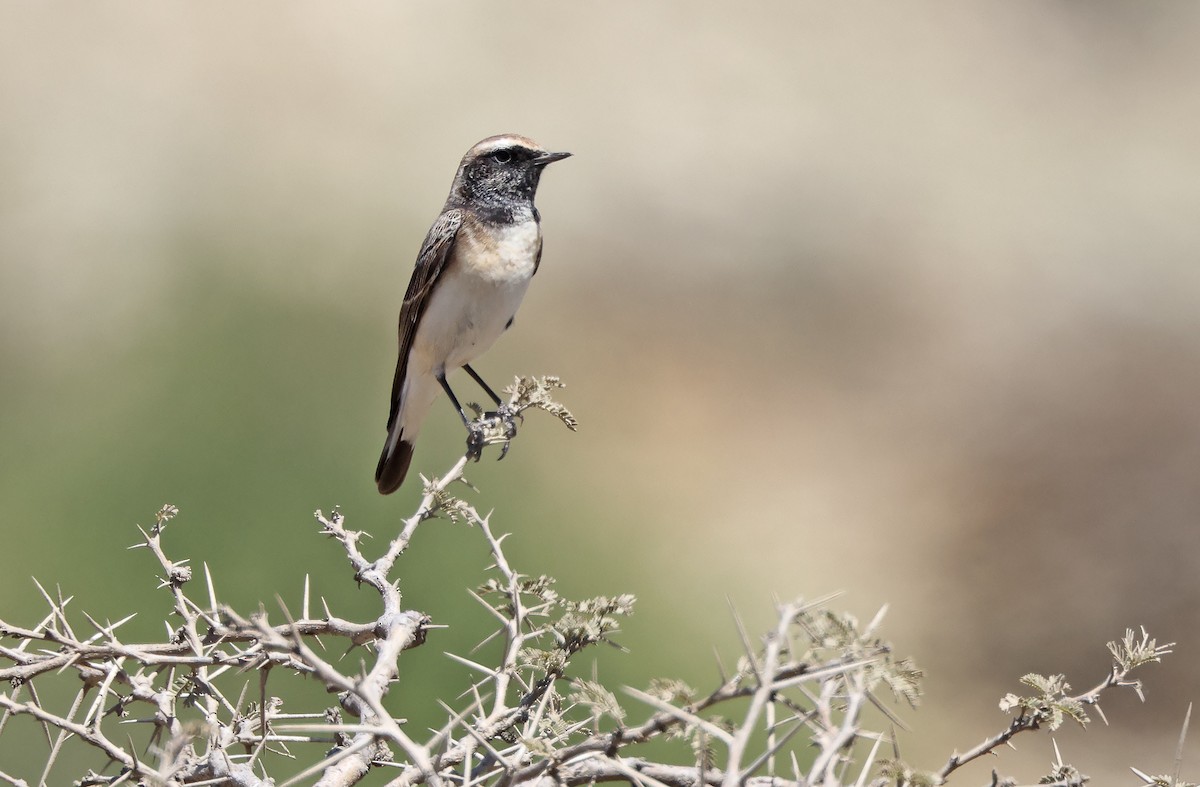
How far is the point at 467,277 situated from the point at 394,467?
0.88m

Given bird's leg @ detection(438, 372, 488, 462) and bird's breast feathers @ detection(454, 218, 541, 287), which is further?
bird's breast feathers @ detection(454, 218, 541, 287)

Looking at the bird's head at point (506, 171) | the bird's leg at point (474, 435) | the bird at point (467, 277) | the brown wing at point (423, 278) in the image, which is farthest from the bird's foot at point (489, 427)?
the bird's head at point (506, 171)

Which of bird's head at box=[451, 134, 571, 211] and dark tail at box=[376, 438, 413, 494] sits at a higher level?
bird's head at box=[451, 134, 571, 211]

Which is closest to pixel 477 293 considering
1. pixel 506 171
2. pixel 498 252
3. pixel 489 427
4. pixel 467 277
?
pixel 467 277

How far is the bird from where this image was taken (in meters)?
4.92

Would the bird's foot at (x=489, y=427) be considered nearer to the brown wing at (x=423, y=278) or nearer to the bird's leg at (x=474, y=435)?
the bird's leg at (x=474, y=435)

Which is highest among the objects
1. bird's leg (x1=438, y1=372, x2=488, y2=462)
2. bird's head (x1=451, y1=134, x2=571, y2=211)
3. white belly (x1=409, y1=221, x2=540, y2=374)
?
bird's head (x1=451, y1=134, x2=571, y2=211)

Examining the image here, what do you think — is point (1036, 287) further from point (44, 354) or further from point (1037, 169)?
point (44, 354)

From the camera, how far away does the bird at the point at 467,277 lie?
492cm

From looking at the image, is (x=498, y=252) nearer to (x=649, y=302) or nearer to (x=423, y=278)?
(x=423, y=278)

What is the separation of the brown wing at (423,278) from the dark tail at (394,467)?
12cm

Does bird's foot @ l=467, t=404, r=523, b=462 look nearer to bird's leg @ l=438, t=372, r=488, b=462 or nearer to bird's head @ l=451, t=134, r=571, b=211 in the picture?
bird's leg @ l=438, t=372, r=488, b=462

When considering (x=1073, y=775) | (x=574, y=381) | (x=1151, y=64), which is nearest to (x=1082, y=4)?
(x=1151, y=64)

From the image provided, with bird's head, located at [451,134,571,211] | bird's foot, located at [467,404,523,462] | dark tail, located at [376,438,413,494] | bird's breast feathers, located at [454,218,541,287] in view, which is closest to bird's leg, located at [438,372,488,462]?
bird's foot, located at [467,404,523,462]
